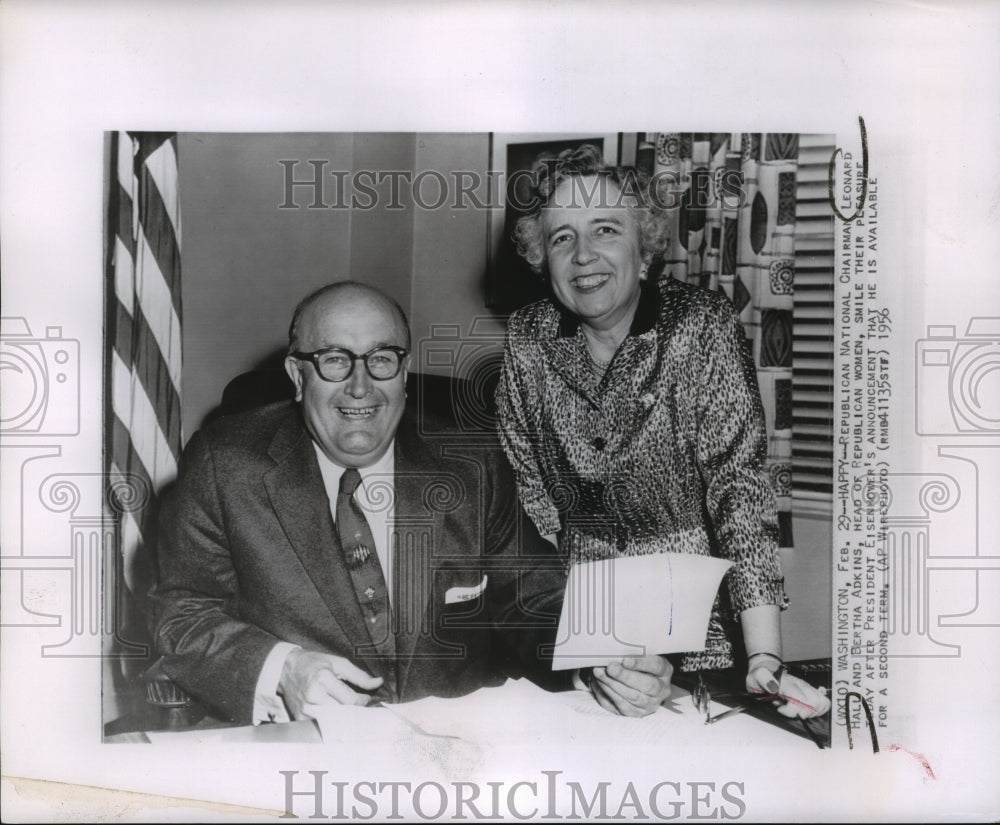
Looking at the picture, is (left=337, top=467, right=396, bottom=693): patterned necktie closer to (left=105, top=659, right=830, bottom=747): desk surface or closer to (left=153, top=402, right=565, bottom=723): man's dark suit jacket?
(left=153, top=402, right=565, bottom=723): man's dark suit jacket

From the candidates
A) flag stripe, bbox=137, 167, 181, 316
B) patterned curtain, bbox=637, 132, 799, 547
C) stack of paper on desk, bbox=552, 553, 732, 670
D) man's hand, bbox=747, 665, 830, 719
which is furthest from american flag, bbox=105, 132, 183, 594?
man's hand, bbox=747, 665, 830, 719

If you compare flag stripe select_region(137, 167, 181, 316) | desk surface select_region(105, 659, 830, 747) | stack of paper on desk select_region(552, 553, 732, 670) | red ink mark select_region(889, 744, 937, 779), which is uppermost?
flag stripe select_region(137, 167, 181, 316)

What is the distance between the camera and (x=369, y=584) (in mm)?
1962

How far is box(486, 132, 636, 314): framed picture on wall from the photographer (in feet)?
6.41

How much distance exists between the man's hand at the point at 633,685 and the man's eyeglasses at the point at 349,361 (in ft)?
2.47

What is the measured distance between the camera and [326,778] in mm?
1965

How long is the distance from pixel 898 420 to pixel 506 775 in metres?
1.10

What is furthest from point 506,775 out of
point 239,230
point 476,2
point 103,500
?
point 476,2

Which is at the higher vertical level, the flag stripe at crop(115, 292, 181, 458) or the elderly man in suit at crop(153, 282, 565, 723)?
the flag stripe at crop(115, 292, 181, 458)

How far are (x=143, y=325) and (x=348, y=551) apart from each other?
63 centimetres

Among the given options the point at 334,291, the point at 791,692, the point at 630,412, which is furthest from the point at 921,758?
the point at 334,291

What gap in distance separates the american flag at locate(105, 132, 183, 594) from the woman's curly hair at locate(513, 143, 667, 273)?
725 millimetres

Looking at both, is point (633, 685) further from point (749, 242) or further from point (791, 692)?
point (749, 242)

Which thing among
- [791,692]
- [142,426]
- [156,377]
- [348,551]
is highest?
[156,377]
